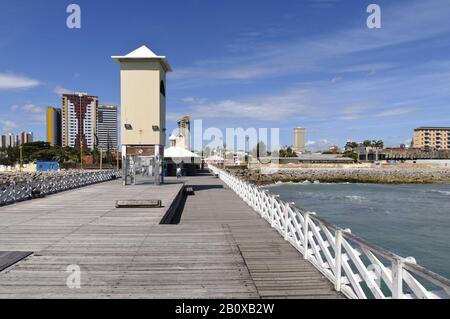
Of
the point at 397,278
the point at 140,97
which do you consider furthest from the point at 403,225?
the point at 397,278

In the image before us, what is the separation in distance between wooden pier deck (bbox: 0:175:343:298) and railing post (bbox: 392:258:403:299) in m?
1.24

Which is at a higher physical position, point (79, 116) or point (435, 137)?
point (79, 116)

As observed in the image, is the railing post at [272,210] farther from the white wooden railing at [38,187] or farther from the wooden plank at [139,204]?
the white wooden railing at [38,187]

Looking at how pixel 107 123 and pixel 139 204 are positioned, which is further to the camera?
pixel 107 123

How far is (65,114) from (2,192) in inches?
4178

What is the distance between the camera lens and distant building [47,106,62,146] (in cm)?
12056

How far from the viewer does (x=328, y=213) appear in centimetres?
2759

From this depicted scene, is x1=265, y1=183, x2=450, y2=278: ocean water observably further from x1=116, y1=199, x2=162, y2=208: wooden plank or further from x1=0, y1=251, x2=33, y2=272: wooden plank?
x1=0, y1=251, x2=33, y2=272: wooden plank

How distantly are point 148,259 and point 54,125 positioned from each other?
133 metres

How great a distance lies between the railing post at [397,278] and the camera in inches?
148

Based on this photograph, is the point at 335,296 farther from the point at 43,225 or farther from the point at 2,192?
the point at 2,192

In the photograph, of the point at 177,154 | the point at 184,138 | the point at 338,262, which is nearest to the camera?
the point at 338,262

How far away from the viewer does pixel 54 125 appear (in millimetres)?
126000

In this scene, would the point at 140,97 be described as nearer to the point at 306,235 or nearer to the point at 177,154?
the point at 177,154
